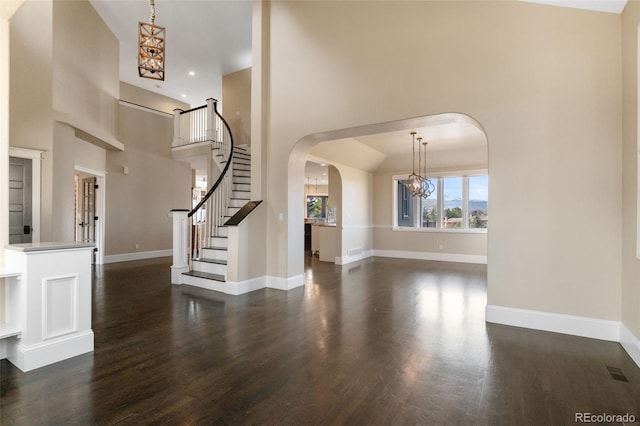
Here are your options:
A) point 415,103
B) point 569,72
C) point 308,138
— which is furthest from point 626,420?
point 308,138

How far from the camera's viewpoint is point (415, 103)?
3.98 metres

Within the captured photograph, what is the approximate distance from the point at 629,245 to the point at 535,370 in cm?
148

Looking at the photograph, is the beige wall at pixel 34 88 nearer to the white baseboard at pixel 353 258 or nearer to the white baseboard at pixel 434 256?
the white baseboard at pixel 353 258

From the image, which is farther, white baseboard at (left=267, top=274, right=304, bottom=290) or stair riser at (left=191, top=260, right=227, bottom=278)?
stair riser at (left=191, top=260, right=227, bottom=278)

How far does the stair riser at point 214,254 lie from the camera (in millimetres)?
5651

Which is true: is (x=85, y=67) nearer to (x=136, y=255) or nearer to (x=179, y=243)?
(x=179, y=243)

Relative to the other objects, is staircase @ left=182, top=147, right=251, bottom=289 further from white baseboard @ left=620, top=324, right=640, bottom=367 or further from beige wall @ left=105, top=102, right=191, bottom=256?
white baseboard @ left=620, top=324, right=640, bottom=367

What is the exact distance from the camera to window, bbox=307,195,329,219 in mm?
17953

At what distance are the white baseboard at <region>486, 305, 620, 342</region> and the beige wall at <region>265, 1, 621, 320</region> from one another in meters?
0.07

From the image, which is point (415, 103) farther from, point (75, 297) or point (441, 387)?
point (75, 297)

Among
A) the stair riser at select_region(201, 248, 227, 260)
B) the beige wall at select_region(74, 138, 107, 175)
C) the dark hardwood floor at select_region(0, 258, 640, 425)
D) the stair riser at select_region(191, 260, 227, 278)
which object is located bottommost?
the dark hardwood floor at select_region(0, 258, 640, 425)

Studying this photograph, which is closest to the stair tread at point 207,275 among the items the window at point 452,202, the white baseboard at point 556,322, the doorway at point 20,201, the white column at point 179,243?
the white column at point 179,243

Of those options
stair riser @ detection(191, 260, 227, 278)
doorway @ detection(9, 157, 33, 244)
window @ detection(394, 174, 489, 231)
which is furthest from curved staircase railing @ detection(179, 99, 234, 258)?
window @ detection(394, 174, 489, 231)

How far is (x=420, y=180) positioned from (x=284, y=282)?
4.43 metres
